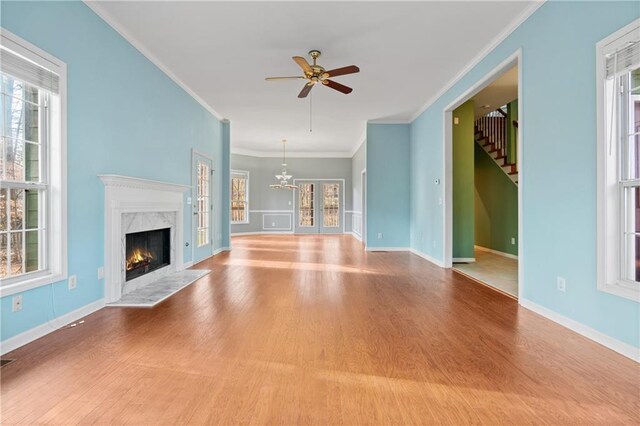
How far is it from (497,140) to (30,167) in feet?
26.6

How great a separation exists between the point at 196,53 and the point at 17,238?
9.71 feet

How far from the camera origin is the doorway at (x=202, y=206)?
596 centimetres

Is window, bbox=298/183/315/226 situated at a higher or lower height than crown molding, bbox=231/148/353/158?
lower

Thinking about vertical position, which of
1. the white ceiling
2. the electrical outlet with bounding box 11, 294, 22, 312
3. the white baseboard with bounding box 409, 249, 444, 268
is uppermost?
the white ceiling

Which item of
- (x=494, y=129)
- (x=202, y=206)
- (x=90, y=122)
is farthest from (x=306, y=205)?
(x=90, y=122)

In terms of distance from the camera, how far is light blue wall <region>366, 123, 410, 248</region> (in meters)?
7.77

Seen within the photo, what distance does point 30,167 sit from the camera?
2688 mm

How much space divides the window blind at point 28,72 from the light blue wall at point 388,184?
6070mm

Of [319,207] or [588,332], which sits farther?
[319,207]

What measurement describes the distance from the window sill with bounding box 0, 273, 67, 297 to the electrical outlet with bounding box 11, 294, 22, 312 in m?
0.05

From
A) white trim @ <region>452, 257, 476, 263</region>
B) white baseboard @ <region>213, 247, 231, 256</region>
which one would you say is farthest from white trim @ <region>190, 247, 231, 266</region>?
white trim @ <region>452, 257, 476, 263</region>

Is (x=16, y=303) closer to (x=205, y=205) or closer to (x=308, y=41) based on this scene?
(x=308, y=41)

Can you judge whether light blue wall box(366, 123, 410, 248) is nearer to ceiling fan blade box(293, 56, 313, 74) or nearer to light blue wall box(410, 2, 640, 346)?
light blue wall box(410, 2, 640, 346)

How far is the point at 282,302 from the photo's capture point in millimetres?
3584
